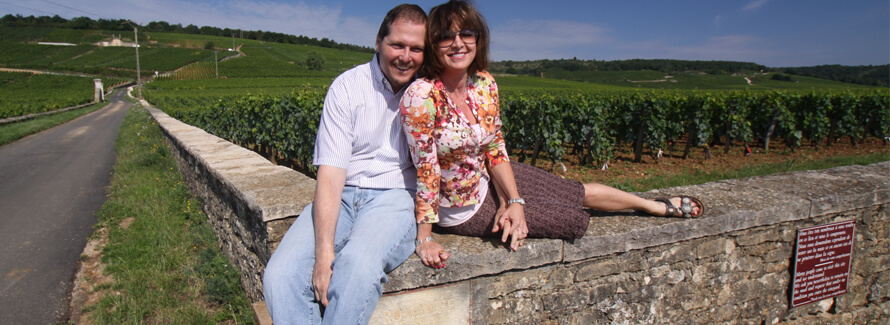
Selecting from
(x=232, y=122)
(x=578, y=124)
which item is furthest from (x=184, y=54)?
(x=578, y=124)

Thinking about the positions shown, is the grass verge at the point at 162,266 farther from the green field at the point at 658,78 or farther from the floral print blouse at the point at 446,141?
the green field at the point at 658,78

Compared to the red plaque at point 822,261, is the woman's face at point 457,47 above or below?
above

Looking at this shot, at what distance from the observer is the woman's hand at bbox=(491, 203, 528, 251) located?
1.84 m

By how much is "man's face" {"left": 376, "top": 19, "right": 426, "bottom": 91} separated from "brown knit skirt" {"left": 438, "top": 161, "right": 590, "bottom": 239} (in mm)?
654

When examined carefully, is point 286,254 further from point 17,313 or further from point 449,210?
point 17,313

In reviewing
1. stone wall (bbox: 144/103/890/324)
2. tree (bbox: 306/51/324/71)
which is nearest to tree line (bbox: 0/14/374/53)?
tree (bbox: 306/51/324/71)

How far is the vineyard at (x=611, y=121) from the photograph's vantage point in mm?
7914

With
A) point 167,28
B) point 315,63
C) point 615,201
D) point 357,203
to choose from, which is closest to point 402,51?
point 357,203

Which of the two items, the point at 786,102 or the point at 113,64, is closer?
the point at 786,102

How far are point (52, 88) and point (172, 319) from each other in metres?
59.3

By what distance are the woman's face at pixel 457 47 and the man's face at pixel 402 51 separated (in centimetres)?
9

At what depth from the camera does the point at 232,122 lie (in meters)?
10.4

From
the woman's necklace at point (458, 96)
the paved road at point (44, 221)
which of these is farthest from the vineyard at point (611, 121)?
the woman's necklace at point (458, 96)

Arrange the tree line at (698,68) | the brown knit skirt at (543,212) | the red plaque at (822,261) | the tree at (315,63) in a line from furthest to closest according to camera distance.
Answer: the tree at (315,63) < the tree line at (698,68) < the red plaque at (822,261) < the brown knit skirt at (543,212)
